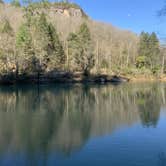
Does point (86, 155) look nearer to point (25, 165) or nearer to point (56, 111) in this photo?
point (25, 165)

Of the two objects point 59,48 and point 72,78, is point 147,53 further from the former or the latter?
point 72,78

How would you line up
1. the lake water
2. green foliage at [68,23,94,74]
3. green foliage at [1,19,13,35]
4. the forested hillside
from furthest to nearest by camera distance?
green foliage at [1,19,13,35]
green foliage at [68,23,94,74]
the forested hillside
the lake water

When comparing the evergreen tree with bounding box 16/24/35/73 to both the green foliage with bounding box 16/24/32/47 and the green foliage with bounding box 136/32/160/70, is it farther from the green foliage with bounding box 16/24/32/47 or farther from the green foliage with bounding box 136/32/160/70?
the green foliage with bounding box 136/32/160/70

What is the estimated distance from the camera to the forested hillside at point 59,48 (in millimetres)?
50509

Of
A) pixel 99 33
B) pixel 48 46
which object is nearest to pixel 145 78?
pixel 48 46

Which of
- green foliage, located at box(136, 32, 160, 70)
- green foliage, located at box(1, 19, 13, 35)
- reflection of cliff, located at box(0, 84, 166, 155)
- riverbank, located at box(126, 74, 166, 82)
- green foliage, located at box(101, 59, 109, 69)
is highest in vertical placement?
green foliage, located at box(1, 19, 13, 35)

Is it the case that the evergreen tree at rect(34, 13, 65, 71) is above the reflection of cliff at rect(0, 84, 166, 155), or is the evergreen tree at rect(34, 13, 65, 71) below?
above

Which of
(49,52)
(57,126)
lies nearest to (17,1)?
(49,52)

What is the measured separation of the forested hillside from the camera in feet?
166

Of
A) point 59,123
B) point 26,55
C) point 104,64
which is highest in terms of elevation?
point 26,55

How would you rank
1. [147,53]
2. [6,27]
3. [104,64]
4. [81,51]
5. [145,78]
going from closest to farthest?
[81,51]
[6,27]
[145,78]
[104,64]
[147,53]

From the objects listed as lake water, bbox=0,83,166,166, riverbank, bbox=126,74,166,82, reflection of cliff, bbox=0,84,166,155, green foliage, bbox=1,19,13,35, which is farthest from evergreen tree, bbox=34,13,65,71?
lake water, bbox=0,83,166,166

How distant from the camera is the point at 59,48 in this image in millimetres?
63375

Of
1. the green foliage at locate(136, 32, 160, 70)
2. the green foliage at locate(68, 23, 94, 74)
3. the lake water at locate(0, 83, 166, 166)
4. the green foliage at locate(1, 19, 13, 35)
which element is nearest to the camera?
the lake water at locate(0, 83, 166, 166)
